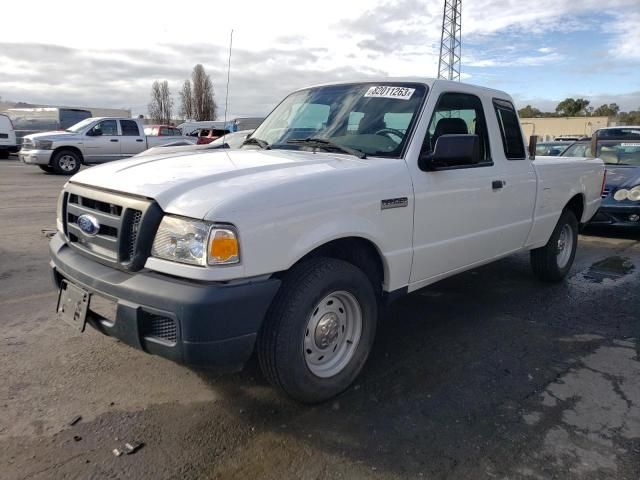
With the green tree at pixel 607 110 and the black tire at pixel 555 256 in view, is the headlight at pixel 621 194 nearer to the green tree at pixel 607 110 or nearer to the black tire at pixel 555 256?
the black tire at pixel 555 256

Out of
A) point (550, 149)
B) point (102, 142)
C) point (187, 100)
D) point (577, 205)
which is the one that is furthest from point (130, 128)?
point (187, 100)

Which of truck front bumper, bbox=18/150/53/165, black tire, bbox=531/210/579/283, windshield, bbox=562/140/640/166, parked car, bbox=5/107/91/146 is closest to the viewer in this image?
black tire, bbox=531/210/579/283

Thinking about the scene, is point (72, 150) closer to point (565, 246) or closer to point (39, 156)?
point (39, 156)

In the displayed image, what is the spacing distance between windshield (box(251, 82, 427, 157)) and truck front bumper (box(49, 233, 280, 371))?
57.7 inches

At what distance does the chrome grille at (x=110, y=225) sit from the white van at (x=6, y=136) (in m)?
22.0

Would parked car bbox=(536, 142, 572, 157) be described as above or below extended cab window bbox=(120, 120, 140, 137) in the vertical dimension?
below

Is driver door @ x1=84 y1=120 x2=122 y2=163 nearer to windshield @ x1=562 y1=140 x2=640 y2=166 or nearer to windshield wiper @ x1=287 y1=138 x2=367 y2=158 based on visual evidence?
windshield @ x1=562 y1=140 x2=640 y2=166

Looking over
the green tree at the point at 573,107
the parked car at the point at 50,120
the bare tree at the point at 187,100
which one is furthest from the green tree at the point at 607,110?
the parked car at the point at 50,120

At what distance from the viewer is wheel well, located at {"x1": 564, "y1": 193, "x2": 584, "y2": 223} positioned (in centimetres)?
573

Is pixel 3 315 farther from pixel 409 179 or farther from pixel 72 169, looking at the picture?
pixel 72 169

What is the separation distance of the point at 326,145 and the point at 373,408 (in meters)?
1.74

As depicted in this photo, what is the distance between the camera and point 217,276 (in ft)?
8.13

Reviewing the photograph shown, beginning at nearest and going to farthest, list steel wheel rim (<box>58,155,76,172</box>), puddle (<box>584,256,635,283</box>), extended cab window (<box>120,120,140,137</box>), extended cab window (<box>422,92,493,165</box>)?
1. extended cab window (<box>422,92,493,165</box>)
2. puddle (<box>584,256,635,283</box>)
3. steel wheel rim (<box>58,155,76,172</box>)
4. extended cab window (<box>120,120,140,137</box>)

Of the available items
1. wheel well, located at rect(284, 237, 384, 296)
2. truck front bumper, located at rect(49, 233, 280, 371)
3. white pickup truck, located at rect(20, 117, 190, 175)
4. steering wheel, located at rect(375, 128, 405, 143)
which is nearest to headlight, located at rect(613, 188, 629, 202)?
steering wheel, located at rect(375, 128, 405, 143)
